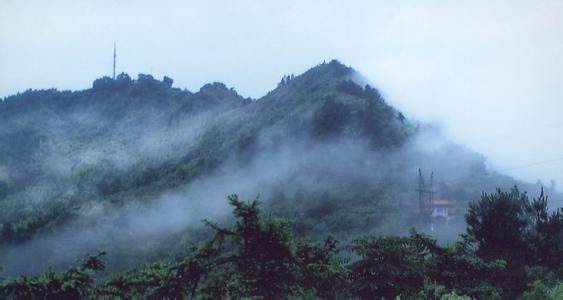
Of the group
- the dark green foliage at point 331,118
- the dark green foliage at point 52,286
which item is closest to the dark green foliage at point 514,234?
the dark green foliage at point 52,286

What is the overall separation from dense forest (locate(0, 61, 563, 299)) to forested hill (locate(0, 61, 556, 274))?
17.6 inches

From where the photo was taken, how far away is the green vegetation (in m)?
12.4

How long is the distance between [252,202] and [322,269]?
16.9 ft

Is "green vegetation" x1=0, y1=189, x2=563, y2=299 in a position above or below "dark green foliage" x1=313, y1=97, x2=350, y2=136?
below

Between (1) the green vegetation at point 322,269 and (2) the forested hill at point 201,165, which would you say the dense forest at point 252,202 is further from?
(2) the forested hill at point 201,165

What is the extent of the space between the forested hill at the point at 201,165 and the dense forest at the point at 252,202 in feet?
1.47

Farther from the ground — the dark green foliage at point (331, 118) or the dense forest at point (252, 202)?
the dark green foliage at point (331, 118)

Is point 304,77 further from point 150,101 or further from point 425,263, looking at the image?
point 425,263

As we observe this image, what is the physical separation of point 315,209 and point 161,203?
3553cm

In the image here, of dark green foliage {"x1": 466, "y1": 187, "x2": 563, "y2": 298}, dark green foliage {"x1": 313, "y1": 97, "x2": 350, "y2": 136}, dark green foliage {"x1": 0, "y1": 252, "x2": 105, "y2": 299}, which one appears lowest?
dark green foliage {"x1": 466, "y1": 187, "x2": 563, "y2": 298}

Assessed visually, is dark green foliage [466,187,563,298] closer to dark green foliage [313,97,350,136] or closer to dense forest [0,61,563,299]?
dense forest [0,61,563,299]

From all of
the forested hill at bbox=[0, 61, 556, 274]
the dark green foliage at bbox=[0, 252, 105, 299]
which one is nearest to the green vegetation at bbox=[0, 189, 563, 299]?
the dark green foliage at bbox=[0, 252, 105, 299]

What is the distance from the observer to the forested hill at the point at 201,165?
303 ft

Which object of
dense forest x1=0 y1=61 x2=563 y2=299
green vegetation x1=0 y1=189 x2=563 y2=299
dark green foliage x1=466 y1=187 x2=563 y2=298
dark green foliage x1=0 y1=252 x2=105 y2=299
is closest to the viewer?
green vegetation x1=0 y1=189 x2=563 y2=299
